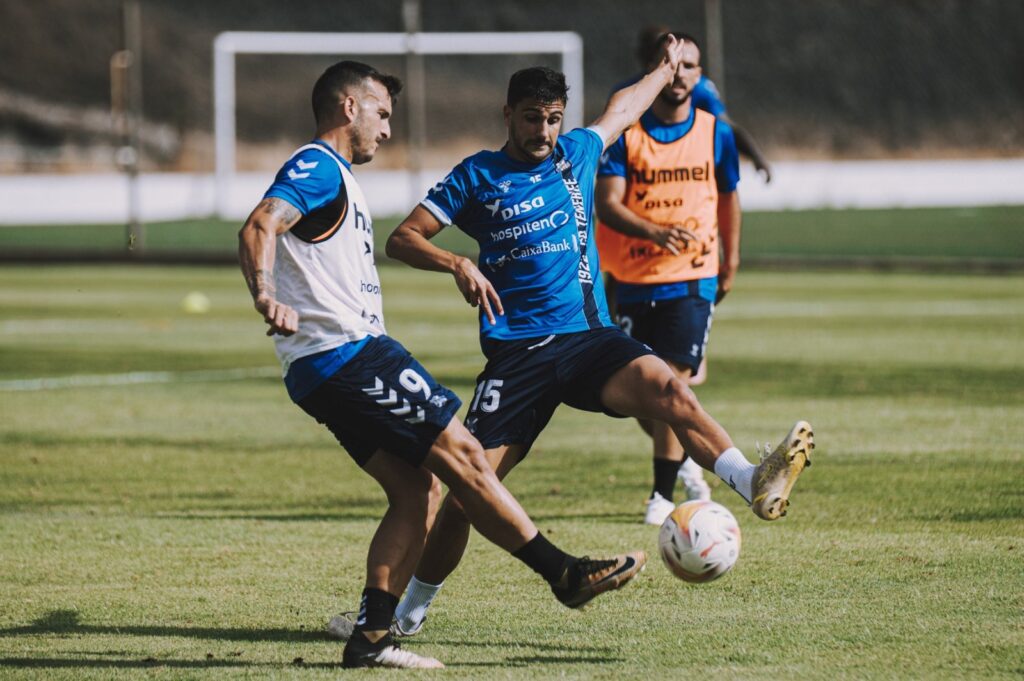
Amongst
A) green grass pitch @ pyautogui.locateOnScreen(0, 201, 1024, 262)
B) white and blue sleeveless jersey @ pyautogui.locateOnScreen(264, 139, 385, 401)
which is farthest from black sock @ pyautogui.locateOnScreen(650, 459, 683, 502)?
green grass pitch @ pyautogui.locateOnScreen(0, 201, 1024, 262)

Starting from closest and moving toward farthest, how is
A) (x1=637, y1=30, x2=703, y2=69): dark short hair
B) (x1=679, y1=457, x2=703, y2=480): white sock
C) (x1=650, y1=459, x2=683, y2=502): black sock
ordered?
(x1=637, y1=30, x2=703, y2=69): dark short hair, (x1=650, y1=459, x2=683, y2=502): black sock, (x1=679, y1=457, x2=703, y2=480): white sock

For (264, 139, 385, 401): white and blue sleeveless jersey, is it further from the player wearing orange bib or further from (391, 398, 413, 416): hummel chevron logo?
the player wearing orange bib

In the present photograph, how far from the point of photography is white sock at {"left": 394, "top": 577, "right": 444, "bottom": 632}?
634 cm

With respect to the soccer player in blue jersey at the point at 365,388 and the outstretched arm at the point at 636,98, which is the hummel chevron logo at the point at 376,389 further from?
the outstretched arm at the point at 636,98

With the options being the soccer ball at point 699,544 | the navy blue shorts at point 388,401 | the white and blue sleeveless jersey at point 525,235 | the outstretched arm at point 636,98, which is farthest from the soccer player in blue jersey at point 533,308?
the navy blue shorts at point 388,401

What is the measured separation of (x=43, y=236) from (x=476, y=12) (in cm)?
4316

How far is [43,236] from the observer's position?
3972cm

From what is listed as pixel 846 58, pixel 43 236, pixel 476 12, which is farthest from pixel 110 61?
pixel 43 236

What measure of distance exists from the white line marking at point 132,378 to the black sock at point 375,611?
9334 millimetres

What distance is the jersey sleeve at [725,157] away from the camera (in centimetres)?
933

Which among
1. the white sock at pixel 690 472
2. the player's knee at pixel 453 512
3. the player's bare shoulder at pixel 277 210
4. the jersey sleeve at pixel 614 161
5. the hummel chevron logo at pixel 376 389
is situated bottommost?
the white sock at pixel 690 472

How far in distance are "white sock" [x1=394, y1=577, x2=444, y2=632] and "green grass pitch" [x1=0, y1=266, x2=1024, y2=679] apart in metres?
0.11

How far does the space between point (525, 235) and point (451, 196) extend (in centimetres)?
34

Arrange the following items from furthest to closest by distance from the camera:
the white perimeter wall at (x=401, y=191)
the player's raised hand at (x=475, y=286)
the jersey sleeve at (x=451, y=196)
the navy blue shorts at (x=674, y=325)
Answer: the white perimeter wall at (x=401, y=191)
the navy blue shorts at (x=674, y=325)
the jersey sleeve at (x=451, y=196)
the player's raised hand at (x=475, y=286)
